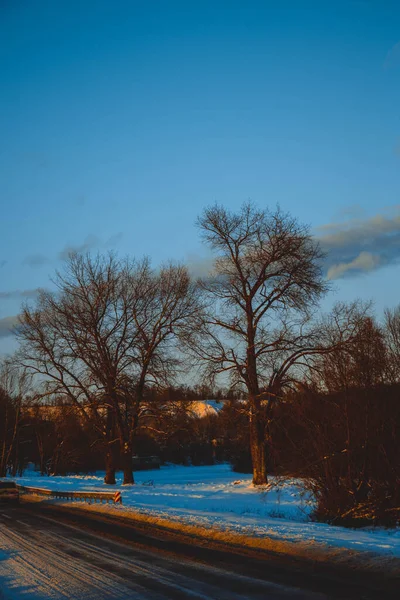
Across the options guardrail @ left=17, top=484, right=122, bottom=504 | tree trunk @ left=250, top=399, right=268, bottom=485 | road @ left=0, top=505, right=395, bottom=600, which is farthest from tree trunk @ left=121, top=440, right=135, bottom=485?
road @ left=0, top=505, right=395, bottom=600

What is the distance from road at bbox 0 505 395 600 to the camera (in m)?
8.34

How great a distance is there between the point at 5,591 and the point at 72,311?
26.4 metres

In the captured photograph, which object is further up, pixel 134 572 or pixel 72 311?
pixel 72 311

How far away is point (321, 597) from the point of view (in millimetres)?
8000

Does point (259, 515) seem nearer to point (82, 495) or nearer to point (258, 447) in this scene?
point (82, 495)

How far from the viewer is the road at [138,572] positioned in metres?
8.34

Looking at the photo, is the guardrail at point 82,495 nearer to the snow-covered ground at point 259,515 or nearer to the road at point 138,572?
the snow-covered ground at point 259,515

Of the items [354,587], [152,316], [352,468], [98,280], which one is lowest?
[354,587]

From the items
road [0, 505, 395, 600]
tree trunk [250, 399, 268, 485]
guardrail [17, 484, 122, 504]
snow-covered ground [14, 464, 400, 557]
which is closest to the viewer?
road [0, 505, 395, 600]

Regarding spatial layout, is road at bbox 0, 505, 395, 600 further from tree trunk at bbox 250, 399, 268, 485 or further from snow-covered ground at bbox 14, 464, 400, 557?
tree trunk at bbox 250, 399, 268, 485

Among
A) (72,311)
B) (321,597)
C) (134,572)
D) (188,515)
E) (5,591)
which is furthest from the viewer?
(72,311)

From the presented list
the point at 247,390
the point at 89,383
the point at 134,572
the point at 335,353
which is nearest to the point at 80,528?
the point at 134,572

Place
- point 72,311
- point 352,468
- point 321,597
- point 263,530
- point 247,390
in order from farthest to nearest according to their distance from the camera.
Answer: point 72,311
point 247,390
point 352,468
point 263,530
point 321,597

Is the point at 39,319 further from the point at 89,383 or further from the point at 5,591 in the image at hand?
the point at 5,591
